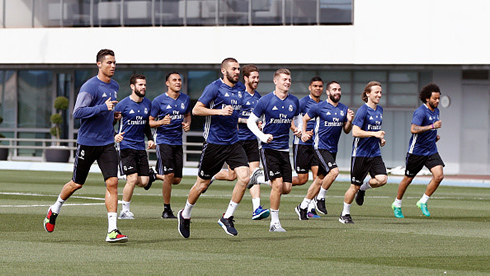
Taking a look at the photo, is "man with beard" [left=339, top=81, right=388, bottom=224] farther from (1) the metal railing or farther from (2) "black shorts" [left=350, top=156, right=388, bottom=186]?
(1) the metal railing

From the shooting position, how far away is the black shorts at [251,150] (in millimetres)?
17438

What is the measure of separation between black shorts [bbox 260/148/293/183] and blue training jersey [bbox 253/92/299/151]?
8 centimetres

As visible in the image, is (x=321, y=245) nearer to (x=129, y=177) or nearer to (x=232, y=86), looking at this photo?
(x=232, y=86)

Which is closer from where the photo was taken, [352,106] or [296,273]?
[296,273]

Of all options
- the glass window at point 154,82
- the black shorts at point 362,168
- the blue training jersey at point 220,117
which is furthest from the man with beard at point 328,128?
the glass window at point 154,82

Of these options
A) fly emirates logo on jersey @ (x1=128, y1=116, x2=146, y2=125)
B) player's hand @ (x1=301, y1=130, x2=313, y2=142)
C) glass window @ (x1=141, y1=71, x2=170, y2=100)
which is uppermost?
glass window @ (x1=141, y1=71, x2=170, y2=100)

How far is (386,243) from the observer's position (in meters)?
12.9

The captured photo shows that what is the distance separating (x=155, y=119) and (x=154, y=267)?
7.86m

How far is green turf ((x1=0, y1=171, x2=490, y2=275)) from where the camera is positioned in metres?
10.3

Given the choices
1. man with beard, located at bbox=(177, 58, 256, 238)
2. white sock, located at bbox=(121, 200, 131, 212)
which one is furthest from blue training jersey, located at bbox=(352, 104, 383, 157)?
white sock, located at bbox=(121, 200, 131, 212)

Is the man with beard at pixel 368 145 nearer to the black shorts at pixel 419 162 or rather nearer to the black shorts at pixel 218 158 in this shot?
the black shorts at pixel 419 162

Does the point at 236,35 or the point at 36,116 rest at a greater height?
the point at 236,35

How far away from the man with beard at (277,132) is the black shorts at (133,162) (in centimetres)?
305

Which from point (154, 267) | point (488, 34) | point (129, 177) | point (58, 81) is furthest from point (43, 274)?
point (58, 81)
